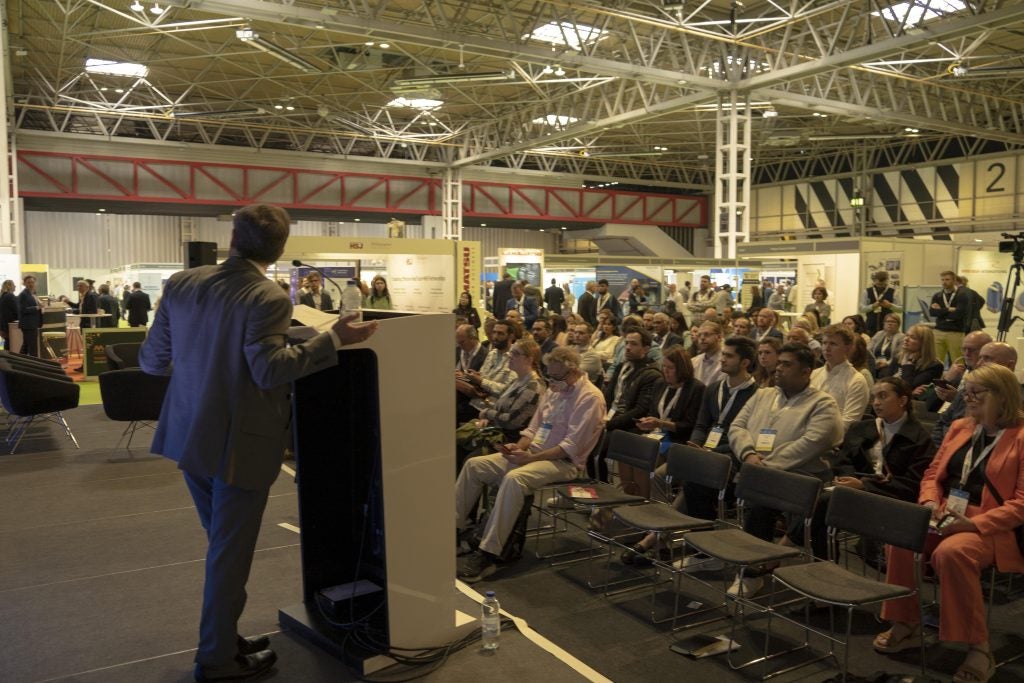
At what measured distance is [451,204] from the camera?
2269 cm

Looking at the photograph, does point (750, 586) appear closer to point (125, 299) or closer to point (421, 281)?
point (421, 281)

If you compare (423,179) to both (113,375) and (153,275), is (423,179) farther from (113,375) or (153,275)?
(113,375)

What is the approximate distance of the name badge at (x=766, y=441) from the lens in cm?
418

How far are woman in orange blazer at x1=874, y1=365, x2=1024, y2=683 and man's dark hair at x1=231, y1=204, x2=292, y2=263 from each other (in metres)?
2.65

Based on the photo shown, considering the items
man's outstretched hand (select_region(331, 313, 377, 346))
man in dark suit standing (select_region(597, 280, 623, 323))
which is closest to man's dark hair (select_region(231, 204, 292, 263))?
man's outstretched hand (select_region(331, 313, 377, 346))

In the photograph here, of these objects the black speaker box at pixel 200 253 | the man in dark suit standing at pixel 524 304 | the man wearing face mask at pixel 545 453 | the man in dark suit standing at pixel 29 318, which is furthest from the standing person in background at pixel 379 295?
the man wearing face mask at pixel 545 453

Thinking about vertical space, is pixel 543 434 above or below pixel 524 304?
below

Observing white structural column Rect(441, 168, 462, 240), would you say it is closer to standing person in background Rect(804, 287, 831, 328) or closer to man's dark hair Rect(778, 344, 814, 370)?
standing person in background Rect(804, 287, 831, 328)

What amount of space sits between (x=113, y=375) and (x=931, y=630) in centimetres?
609

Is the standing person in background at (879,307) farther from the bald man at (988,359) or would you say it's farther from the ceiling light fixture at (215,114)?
the ceiling light fixture at (215,114)

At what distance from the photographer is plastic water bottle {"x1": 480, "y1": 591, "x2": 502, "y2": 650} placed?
121 inches

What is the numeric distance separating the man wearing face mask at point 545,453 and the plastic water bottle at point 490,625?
1010mm

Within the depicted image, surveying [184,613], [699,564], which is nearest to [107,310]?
[184,613]

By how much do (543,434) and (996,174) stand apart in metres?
21.1
